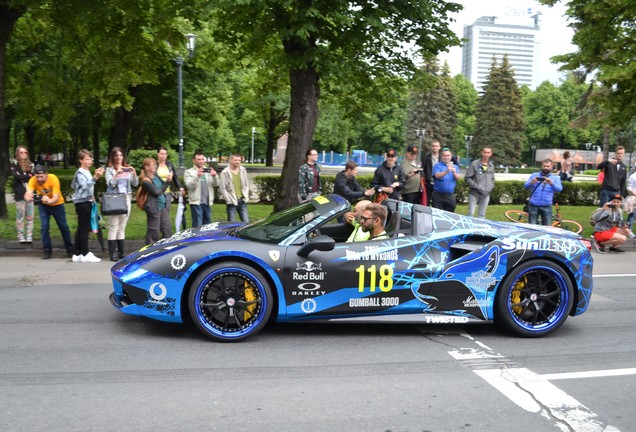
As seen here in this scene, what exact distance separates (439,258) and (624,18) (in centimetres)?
1432

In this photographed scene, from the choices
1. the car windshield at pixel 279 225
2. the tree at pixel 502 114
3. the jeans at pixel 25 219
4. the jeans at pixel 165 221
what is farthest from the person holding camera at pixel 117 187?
the tree at pixel 502 114

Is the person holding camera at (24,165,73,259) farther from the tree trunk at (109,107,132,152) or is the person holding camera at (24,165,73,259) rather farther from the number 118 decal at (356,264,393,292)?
the tree trunk at (109,107,132,152)

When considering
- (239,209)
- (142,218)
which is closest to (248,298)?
(239,209)

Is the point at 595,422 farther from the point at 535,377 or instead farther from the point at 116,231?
the point at 116,231

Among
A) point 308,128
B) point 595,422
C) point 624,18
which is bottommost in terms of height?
point 595,422

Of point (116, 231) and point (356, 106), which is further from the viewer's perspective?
point (356, 106)

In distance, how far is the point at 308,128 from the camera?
46.1ft

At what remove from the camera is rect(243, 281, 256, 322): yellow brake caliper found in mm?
5887

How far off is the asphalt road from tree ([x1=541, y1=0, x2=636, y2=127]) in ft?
33.4

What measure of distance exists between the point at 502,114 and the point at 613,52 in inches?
2379

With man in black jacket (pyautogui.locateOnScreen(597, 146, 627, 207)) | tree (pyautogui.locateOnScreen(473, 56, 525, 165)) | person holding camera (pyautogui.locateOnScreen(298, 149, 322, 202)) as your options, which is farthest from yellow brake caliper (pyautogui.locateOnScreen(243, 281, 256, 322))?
tree (pyautogui.locateOnScreen(473, 56, 525, 165))

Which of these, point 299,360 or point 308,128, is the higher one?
point 308,128

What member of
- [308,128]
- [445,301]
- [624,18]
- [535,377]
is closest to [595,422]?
[535,377]

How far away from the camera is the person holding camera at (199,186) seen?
11.9 m
